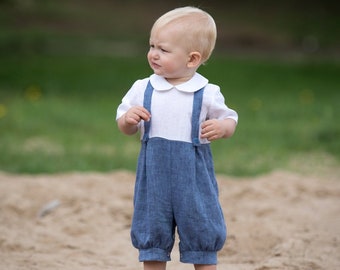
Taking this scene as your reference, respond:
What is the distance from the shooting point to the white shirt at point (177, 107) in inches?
140

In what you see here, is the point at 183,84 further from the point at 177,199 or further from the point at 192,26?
the point at 177,199

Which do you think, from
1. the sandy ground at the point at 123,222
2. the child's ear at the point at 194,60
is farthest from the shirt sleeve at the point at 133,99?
the sandy ground at the point at 123,222

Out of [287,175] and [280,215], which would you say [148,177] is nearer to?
[280,215]

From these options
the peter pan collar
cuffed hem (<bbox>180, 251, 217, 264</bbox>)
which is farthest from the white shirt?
cuffed hem (<bbox>180, 251, 217, 264</bbox>)

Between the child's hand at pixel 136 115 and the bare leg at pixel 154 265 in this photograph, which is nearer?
the child's hand at pixel 136 115

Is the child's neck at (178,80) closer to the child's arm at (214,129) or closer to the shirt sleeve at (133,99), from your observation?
the shirt sleeve at (133,99)

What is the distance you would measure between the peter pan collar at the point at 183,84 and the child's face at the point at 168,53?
0.03 metres

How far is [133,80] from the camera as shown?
13.9 meters

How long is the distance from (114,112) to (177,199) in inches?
290

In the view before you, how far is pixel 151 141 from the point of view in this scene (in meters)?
3.58

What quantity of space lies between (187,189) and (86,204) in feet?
7.87

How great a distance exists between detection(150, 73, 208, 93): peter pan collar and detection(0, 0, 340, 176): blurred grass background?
390cm

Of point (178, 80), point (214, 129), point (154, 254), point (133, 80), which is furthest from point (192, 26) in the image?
point (133, 80)

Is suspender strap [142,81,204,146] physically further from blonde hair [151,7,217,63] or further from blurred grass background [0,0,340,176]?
blurred grass background [0,0,340,176]
